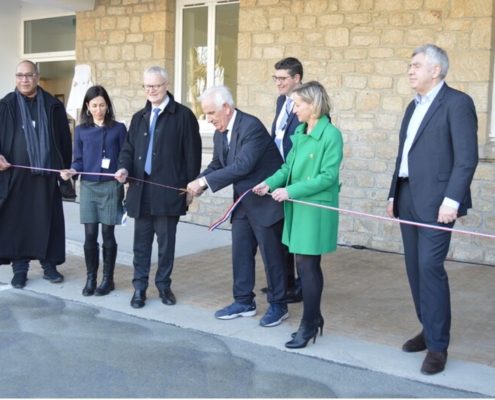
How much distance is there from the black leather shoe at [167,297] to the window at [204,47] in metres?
4.74

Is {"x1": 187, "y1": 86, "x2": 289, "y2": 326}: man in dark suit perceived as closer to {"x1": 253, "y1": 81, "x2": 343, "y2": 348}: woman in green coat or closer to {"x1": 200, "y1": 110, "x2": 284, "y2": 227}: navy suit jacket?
{"x1": 200, "y1": 110, "x2": 284, "y2": 227}: navy suit jacket

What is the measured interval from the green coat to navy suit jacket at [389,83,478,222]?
51cm

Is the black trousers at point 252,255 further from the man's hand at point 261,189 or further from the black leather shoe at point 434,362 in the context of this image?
the black leather shoe at point 434,362

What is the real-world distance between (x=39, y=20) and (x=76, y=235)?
197 inches

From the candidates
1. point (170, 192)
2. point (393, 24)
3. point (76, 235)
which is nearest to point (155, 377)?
point (170, 192)

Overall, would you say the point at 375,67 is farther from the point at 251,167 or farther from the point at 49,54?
the point at 49,54

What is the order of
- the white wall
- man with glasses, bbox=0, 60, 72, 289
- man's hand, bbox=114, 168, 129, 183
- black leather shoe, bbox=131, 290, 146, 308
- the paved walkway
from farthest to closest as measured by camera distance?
1. the white wall
2. man with glasses, bbox=0, 60, 72, 289
3. black leather shoe, bbox=131, 290, 146, 308
4. man's hand, bbox=114, 168, 129, 183
5. the paved walkway

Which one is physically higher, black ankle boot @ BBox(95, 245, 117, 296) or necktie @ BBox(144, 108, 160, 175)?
necktie @ BBox(144, 108, 160, 175)

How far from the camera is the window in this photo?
9969 millimetres

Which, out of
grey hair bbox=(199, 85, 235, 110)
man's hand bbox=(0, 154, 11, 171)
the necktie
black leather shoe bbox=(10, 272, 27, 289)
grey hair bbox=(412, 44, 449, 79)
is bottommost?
black leather shoe bbox=(10, 272, 27, 289)

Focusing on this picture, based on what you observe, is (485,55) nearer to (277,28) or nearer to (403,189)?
(277,28)

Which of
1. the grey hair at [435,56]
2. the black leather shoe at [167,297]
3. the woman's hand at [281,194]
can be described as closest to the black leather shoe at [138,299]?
the black leather shoe at [167,297]

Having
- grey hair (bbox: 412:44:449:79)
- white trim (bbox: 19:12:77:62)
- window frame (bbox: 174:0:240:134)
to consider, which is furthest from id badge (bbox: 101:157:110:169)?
white trim (bbox: 19:12:77:62)

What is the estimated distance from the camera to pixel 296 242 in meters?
4.61
